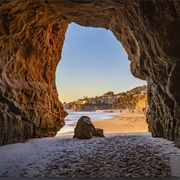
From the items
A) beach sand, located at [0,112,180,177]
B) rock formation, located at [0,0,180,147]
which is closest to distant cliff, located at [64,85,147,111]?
rock formation, located at [0,0,180,147]

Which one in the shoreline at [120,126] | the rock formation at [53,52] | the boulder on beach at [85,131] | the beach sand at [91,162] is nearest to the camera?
the beach sand at [91,162]

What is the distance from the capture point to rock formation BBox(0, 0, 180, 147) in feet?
18.4

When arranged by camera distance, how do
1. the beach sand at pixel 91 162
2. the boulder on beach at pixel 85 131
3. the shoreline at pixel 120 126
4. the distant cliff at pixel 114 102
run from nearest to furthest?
the beach sand at pixel 91 162
the boulder on beach at pixel 85 131
the shoreline at pixel 120 126
the distant cliff at pixel 114 102

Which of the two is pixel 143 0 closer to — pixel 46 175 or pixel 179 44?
pixel 179 44

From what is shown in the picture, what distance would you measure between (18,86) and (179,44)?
23.7ft

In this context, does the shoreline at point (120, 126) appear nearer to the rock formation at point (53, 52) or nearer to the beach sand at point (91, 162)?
the rock formation at point (53, 52)

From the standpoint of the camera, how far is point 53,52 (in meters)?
13.5

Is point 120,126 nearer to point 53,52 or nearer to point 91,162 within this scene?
point 53,52

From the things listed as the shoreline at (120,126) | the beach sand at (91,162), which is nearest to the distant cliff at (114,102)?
the shoreline at (120,126)

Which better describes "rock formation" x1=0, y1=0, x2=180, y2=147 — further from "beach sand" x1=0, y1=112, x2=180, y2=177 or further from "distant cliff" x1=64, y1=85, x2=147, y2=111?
"distant cliff" x1=64, y1=85, x2=147, y2=111

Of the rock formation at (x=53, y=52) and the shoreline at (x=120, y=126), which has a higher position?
the rock formation at (x=53, y=52)

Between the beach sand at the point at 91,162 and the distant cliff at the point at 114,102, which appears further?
the distant cliff at the point at 114,102

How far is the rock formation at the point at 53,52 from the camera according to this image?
221 inches

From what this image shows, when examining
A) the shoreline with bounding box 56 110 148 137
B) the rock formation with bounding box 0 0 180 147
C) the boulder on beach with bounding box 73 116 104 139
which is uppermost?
the rock formation with bounding box 0 0 180 147
